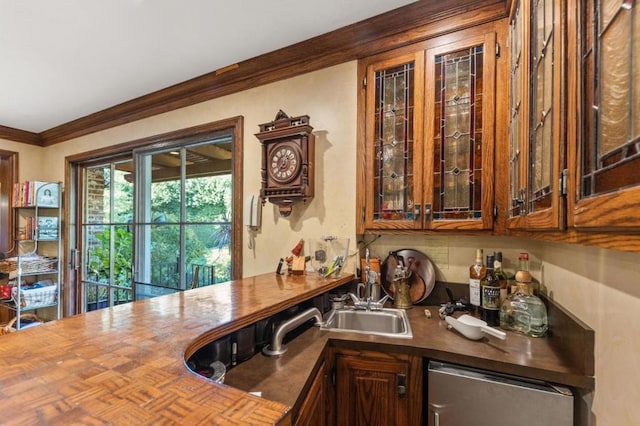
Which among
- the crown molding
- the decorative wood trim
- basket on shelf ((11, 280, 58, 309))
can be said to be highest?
the crown molding

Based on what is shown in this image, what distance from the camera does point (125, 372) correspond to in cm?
62

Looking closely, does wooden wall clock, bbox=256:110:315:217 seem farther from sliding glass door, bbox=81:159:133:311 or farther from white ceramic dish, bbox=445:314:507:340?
sliding glass door, bbox=81:159:133:311

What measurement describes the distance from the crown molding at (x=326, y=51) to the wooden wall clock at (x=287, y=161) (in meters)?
0.40

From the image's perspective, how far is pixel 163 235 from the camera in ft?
9.21

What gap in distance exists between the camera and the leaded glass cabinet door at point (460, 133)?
1.48 metres

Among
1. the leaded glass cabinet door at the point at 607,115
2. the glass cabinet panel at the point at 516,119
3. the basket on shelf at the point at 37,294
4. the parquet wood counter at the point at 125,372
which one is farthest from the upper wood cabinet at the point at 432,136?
the basket on shelf at the point at 37,294

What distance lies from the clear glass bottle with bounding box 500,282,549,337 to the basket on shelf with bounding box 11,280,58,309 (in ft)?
14.9

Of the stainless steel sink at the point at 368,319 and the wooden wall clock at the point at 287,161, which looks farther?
the wooden wall clock at the point at 287,161

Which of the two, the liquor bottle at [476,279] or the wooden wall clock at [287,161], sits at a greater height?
the wooden wall clock at [287,161]

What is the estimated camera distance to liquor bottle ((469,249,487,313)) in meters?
1.49

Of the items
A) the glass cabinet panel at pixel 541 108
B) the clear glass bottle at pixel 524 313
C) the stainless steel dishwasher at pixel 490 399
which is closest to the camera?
the glass cabinet panel at pixel 541 108

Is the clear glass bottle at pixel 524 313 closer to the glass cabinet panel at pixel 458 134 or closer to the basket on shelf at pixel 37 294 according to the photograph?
the glass cabinet panel at pixel 458 134

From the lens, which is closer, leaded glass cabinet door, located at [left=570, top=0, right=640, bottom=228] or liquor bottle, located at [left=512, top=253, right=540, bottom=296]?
leaded glass cabinet door, located at [left=570, top=0, right=640, bottom=228]

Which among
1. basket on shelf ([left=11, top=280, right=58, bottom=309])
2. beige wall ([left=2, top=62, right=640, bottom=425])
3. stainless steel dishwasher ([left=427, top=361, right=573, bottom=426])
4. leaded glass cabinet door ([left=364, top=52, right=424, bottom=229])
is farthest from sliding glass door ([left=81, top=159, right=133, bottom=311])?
stainless steel dishwasher ([left=427, top=361, right=573, bottom=426])
